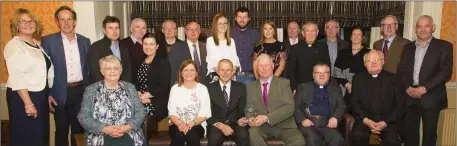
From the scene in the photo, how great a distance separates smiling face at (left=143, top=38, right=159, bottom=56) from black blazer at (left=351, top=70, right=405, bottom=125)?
2154 mm

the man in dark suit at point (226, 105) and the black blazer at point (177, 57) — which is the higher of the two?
the black blazer at point (177, 57)

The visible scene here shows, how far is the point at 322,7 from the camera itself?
6.38 metres

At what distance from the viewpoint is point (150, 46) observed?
4.16 meters

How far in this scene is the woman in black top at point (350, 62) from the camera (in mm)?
4730

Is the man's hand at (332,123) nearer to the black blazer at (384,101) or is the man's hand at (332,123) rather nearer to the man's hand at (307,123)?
the man's hand at (307,123)

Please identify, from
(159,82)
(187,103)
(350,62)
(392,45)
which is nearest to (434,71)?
(392,45)

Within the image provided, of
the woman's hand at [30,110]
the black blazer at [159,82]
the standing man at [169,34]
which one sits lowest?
the woman's hand at [30,110]

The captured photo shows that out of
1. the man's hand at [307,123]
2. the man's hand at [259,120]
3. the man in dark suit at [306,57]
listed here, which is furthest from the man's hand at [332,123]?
the man in dark suit at [306,57]

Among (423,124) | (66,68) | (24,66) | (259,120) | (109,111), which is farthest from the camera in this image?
(423,124)

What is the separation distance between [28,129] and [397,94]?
374 cm

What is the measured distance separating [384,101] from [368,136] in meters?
0.40

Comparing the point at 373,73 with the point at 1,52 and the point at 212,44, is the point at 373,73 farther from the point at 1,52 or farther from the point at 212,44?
the point at 1,52

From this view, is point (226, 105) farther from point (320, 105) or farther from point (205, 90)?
point (320, 105)

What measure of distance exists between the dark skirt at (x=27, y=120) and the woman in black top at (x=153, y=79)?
960 mm
